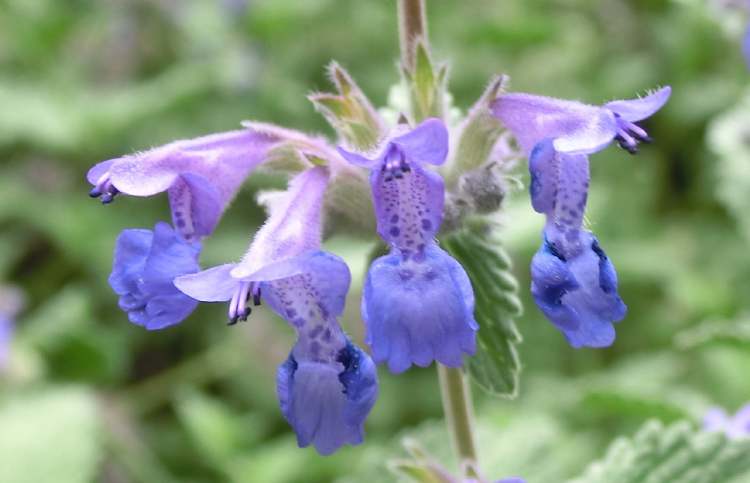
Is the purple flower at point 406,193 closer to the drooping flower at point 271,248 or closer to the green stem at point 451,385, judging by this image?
the drooping flower at point 271,248

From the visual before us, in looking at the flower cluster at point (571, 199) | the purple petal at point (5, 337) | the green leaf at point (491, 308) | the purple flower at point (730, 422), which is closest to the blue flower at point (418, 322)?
the flower cluster at point (571, 199)

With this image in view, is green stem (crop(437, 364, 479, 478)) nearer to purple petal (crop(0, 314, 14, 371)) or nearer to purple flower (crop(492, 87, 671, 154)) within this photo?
purple flower (crop(492, 87, 671, 154))

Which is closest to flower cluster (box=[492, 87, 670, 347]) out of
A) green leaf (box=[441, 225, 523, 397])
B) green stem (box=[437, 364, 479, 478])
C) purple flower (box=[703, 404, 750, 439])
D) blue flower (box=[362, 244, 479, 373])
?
blue flower (box=[362, 244, 479, 373])

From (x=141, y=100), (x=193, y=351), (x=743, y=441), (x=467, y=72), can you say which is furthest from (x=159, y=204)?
(x=743, y=441)

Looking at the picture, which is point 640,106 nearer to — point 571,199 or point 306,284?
point 571,199

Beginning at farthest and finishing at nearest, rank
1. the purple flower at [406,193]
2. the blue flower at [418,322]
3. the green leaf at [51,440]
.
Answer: the green leaf at [51,440] → the purple flower at [406,193] → the blue flower at [418,322]

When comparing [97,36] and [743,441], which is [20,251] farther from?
[743,441]
